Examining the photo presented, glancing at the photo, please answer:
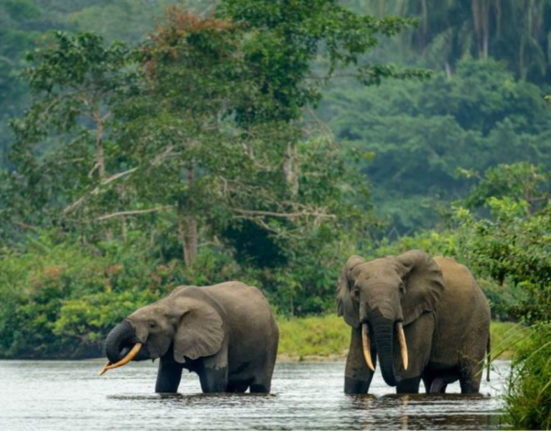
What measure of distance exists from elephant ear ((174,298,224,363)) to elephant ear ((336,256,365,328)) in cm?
177

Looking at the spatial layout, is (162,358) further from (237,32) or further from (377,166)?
Result: (377,166)

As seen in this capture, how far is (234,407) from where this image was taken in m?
22.1

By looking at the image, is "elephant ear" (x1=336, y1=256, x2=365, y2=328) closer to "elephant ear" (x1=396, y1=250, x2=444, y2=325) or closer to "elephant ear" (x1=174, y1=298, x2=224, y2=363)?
"elephant ear" (x1=396, y1=250, x2=444, y2=325)

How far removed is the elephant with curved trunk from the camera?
23.4 m

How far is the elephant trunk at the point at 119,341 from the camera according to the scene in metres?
24.0

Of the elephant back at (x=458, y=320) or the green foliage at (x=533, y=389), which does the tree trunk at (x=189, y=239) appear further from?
the green foliage at (x=533, y=389)

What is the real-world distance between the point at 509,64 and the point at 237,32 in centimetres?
3300

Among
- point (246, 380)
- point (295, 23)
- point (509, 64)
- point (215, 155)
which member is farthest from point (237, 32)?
point (509, 64)

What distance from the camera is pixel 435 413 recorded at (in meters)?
20.4

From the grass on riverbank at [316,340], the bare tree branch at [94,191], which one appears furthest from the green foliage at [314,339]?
the bare tree branch at [94,191]

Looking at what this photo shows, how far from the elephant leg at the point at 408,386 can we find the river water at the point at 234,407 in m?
0.18

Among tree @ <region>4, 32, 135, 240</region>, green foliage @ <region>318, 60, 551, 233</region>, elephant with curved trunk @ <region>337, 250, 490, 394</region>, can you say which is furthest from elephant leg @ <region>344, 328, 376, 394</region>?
green foliage @ <region>318, 60, 551, 233</region>

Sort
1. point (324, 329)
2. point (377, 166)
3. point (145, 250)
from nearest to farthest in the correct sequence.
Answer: point (324, 329)
point (145, 250)
point (377, 166)

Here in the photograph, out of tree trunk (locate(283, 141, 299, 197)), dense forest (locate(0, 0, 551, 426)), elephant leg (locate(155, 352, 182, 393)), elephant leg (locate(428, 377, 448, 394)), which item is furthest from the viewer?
tree trunk (locate(283, 141, 299, 197))
